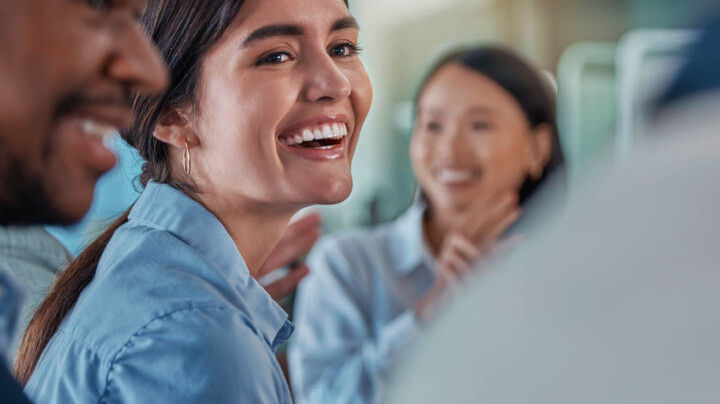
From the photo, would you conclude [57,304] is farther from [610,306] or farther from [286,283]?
[610,306]

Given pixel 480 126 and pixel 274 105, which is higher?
pixel 274 105

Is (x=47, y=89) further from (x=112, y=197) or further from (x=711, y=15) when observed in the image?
(x=112, y=197)

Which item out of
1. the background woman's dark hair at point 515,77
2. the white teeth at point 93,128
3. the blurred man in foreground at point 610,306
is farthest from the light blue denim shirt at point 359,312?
the blurred man in foreground at point 610,306

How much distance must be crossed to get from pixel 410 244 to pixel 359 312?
0.25 metres

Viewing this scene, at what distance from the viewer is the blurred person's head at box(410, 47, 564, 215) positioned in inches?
78.7

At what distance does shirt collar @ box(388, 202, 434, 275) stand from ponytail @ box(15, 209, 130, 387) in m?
1.15

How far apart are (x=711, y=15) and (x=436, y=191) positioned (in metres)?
1.54

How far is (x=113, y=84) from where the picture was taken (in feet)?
1.69

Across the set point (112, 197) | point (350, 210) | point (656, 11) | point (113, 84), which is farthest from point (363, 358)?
point (350, 210)

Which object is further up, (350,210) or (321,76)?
(321,76)

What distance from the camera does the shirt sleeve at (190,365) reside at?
27.2 inches

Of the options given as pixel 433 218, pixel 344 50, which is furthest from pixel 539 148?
pixel 344 50

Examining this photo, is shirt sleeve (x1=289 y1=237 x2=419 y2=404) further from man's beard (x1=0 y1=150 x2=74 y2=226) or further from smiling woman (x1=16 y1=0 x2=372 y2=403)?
man's beard (x1=0 y1=150 x2=74 y2=226)

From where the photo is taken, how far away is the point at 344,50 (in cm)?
95
